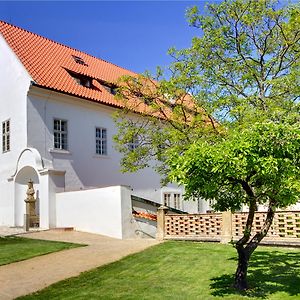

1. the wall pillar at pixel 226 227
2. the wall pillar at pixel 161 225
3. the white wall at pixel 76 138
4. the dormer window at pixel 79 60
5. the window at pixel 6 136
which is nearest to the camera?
the wall pillar at pixel 226 227

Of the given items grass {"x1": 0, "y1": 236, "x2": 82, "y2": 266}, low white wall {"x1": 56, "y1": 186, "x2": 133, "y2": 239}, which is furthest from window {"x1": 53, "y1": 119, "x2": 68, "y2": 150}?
grass {"x1": 0, "y1": 236, "x2": 82, "y2": 266}

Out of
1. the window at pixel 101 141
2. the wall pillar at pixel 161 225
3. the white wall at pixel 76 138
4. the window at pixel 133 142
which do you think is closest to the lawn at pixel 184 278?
the wall pillar at pixel 161 225

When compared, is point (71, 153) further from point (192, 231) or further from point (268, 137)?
point (268, 137)

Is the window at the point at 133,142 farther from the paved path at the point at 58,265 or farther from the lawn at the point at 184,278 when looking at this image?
the lawn at the point at 184,278

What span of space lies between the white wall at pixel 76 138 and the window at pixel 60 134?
23cm

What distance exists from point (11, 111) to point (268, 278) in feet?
61.1

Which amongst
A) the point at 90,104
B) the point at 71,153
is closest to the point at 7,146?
the point at 71,153

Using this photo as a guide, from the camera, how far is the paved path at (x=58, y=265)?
930cm

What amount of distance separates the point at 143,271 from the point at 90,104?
1630 centimetres

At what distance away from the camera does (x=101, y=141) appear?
26.1 meters

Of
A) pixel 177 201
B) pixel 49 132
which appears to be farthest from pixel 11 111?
pixel 177 201

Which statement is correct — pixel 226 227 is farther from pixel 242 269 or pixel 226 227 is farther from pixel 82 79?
pixel 82 79

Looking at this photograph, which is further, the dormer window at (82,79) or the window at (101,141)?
the dormer window at (82,79)

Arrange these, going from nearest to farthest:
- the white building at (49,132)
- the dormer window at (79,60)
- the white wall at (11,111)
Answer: the white building at (49,132) → the white wall at (11,111) → the dormer window at (79,60)
